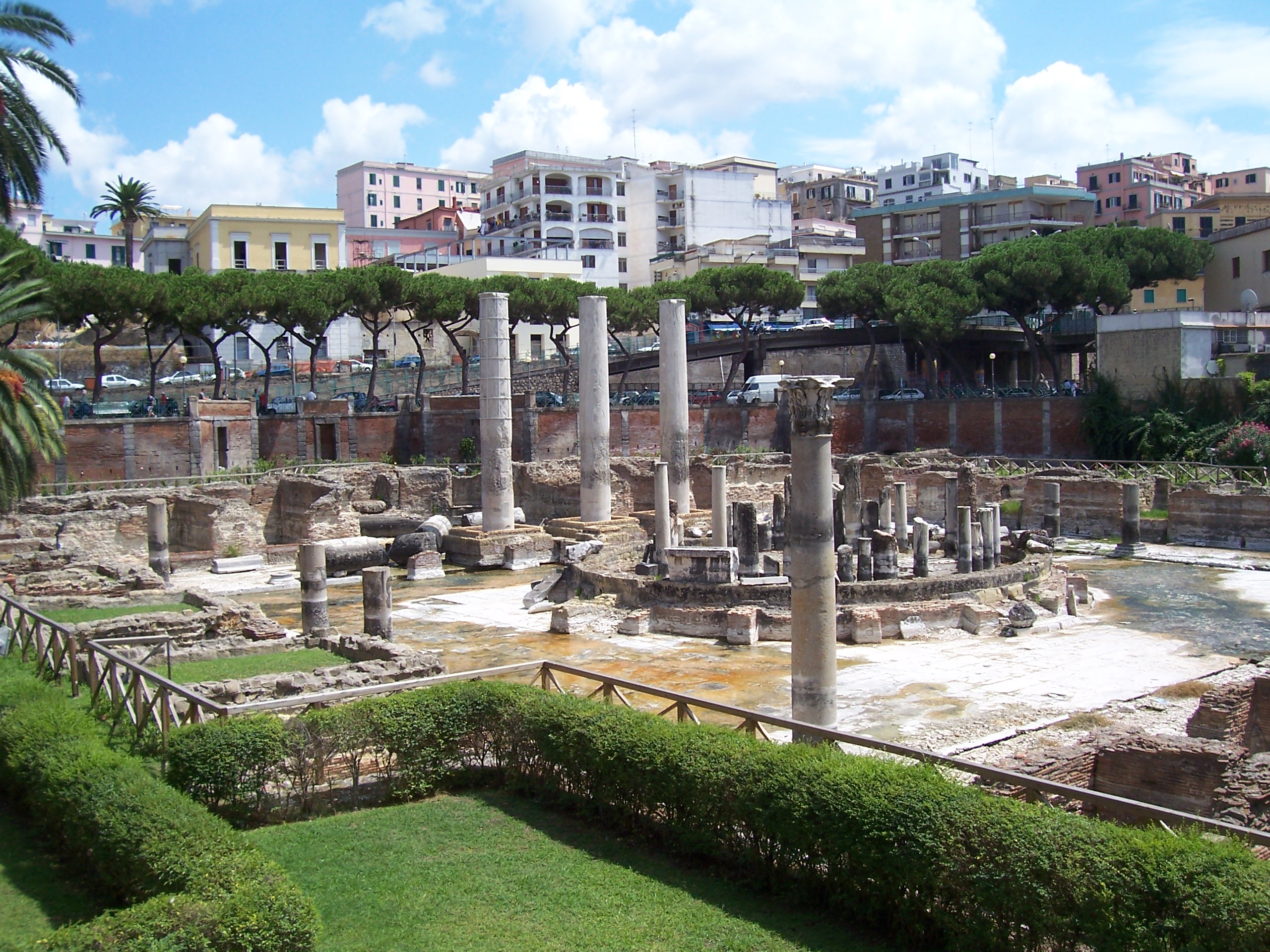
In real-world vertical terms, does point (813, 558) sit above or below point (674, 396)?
below

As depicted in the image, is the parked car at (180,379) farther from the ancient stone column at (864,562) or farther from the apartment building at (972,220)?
the apartment building at (972,220)

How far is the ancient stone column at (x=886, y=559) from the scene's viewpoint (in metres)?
25.9

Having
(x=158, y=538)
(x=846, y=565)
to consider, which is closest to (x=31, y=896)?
(x=846, y=565)

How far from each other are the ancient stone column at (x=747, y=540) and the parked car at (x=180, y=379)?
118 feet

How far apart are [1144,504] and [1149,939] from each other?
34247 mm

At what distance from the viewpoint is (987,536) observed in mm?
27562

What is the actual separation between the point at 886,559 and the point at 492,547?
13.5 meters

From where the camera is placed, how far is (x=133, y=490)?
36.8 metres

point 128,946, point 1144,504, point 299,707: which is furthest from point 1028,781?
point 1144,504

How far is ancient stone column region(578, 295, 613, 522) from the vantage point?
3559cm

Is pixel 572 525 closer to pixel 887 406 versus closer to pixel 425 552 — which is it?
pixel 425 552

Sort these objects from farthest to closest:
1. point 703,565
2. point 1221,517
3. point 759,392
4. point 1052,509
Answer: point 759,392 < point 1052,509 < point 1221,517 < point 703,565

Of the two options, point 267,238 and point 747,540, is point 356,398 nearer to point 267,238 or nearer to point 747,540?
point 267,238

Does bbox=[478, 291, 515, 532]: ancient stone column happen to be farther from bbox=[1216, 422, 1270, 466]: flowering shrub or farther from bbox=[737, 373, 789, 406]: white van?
bbox=[1216, 422, 1270, 466]: flowering shrub
